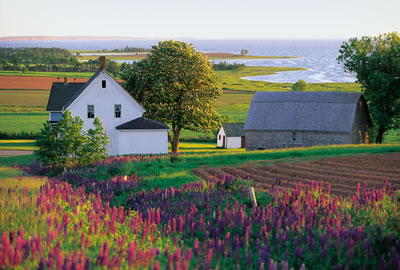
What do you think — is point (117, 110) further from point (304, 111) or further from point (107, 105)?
point (304, 111)

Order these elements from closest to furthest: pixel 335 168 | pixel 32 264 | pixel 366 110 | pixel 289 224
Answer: pixel 32 264 < pixel 289 224 < pixel 335 168 < pixel 366 110

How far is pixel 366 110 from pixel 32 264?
5948 cm

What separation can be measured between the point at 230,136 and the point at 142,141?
112ft

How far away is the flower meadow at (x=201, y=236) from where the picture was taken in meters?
6.49

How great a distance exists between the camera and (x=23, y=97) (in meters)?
116

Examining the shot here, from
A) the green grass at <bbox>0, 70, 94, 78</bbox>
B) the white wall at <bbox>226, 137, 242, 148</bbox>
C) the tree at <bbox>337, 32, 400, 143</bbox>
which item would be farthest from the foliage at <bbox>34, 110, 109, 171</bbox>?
the green grass at <bbox>0, 70, 94, 78</bbox>

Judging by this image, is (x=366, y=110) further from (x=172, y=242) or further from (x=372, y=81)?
(x=172, y=242)

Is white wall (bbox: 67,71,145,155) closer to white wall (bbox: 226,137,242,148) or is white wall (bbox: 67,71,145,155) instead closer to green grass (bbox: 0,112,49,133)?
green grass (bbox: 0,112,49,133)

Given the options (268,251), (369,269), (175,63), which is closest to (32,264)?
(268,251)

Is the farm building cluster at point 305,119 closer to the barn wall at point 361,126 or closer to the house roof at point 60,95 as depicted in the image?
the barn wall at point 361,126

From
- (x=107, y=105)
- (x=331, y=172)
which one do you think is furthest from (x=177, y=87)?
(x=331, y=172)

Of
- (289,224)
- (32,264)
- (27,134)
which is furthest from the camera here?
(27,134)

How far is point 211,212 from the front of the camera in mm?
11117

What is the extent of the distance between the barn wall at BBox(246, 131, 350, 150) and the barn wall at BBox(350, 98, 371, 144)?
1966mm
